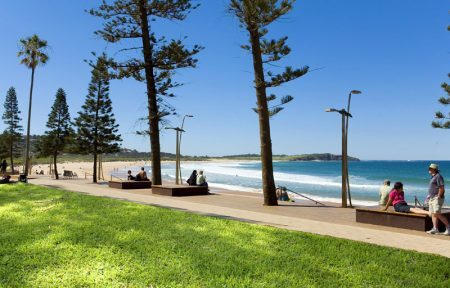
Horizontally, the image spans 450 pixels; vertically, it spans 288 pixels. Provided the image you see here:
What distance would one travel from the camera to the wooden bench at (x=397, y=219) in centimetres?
779

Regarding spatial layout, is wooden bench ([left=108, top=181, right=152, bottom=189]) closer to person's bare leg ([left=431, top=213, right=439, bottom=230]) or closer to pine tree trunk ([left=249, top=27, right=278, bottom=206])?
pine tree trunk ([left=249, top=27, right=278, bottom=206])

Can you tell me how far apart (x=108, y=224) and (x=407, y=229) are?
230 inches

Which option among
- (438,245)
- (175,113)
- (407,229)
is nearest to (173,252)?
Answer: (438,245)

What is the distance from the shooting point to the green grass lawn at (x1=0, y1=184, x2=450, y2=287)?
15.0ft

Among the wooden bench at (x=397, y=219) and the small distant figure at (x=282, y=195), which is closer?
the wooden bench at (x=397, y=219)

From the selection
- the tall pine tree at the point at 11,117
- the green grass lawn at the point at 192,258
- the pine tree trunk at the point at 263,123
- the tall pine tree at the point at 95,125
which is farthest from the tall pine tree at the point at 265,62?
the tall pine tree at the point at 11,117

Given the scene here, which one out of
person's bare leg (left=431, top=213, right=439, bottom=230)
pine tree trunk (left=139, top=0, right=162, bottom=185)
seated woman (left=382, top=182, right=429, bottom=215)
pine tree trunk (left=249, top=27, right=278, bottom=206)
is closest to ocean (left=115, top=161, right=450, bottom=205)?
pine tree trunk (left=139, top=0, right=162, bottom=185)

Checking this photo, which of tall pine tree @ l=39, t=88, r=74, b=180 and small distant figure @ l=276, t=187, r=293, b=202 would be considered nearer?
small distant figure @ l=276, t=187, r=293, b=202

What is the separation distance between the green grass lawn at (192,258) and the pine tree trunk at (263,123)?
5210 mm

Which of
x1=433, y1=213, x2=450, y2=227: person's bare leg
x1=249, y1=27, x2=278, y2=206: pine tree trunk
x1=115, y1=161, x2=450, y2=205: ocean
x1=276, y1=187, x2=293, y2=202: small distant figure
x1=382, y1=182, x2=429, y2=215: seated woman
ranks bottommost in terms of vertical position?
x1=115, y1=161, x2=450, y2=205: ocean

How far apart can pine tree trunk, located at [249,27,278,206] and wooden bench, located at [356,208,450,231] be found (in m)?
3.96

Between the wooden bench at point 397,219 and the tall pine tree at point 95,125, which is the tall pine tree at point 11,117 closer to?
the tall pine tree at point 95,125

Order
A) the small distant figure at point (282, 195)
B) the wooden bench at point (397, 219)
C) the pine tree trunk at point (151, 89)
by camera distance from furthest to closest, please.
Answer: the pine tree trunk at point (151, 89), the small distant figure at point (282, 195), the wooden bench at point (397, 219)

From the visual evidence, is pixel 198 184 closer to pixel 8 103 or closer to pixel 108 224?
pixel 108 224
